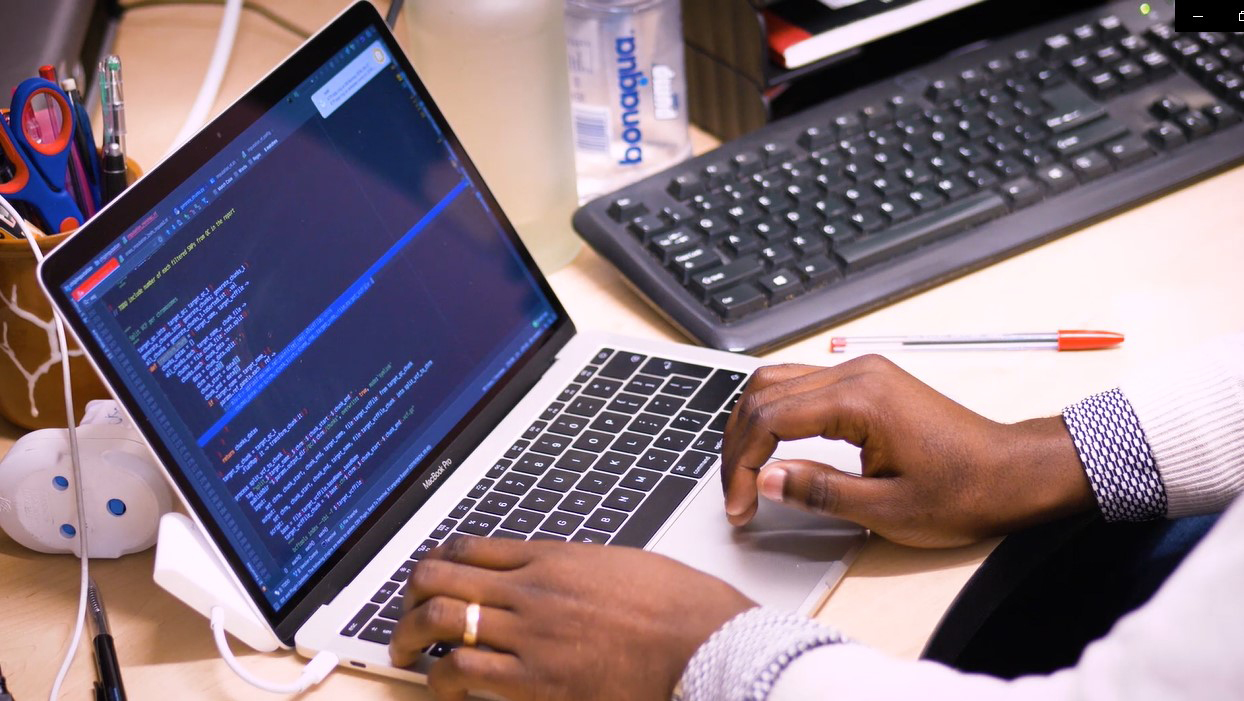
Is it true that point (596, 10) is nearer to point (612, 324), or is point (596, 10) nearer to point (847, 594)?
point (612, 324)

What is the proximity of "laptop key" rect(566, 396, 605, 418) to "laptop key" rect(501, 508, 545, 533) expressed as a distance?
0.32 feet

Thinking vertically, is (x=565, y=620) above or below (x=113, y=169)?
below

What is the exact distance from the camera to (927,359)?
810 mm

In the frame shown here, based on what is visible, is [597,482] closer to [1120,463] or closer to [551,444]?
[551,444]

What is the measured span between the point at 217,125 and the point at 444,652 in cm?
30

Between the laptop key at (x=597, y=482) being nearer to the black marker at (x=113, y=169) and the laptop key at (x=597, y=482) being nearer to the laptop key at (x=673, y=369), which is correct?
the laptop key at (x=673, y=369)

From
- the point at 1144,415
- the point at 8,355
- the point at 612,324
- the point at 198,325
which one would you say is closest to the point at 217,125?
the point at 198,325

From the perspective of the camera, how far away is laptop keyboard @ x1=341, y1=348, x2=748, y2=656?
26.8 inches

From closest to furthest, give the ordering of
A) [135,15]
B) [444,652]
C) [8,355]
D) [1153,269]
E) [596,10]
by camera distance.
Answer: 1. [444,652]
2. [8,355]
3. [1153,269]
4. [596,10]
5. [135,15]

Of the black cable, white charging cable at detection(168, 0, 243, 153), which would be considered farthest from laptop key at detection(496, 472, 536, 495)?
the black cable

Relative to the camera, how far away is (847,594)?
2.11 ft

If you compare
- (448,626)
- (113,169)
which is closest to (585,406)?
(448,626)

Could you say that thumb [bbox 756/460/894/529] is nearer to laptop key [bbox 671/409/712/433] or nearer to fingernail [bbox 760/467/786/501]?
fingernail [bbox 760/467/786/501]

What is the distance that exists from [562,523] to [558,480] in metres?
0.04
